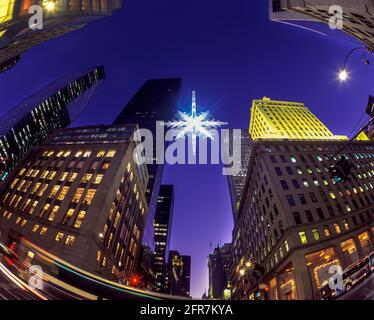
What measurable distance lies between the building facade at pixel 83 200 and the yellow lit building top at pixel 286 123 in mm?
39423

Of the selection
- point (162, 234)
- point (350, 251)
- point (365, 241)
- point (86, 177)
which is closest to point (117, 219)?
point (86, 177)

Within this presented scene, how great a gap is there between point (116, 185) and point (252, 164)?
114 feet

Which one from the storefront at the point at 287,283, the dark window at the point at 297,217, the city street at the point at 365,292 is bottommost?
the city street at the point at 365,292

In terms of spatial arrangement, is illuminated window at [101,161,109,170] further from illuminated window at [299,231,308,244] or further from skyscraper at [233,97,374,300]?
illuminated window at [299,231,308,244]

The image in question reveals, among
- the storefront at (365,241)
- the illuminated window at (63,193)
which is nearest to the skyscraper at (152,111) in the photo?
the illuminated window at (63,193)

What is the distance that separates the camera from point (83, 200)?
129 feet

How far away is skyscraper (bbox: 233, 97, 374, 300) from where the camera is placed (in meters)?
27.0

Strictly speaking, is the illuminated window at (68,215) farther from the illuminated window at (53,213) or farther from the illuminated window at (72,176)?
the illuminated window at (72,176)

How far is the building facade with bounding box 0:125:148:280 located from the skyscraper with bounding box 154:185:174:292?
315ft

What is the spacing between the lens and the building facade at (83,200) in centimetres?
3356

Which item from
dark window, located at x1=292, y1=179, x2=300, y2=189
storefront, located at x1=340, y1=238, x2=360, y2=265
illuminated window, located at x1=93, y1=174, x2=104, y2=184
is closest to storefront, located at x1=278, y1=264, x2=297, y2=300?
storefront, located at x1=340, y1=238, x2=360, y2=265

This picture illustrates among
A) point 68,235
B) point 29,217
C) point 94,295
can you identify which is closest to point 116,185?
point 68,235

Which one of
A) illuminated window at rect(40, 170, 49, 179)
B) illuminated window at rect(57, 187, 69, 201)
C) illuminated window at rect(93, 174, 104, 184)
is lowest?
illuminated window at rect(57, 187, 69, 201)
